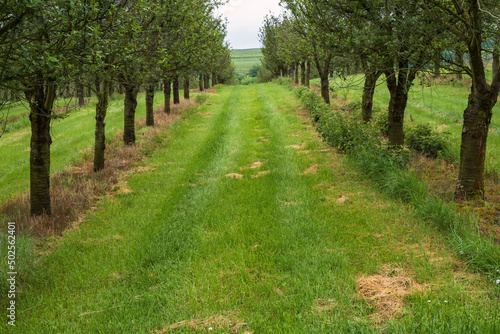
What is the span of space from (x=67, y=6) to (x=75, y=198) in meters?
5.25

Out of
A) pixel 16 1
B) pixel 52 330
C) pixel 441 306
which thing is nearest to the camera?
pixel 441 306

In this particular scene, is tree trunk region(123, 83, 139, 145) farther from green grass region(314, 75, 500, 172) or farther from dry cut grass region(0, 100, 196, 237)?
green grass region(314, 75, 500, 172)

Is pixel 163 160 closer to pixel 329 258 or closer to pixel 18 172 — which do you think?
pixel 18 172

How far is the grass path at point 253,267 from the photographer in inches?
156

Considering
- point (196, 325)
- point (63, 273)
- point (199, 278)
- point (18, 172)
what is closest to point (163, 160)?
point (18, 172)

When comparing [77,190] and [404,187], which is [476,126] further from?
[77,190]

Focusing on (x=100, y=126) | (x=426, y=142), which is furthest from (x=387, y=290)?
(x=100, y=126)

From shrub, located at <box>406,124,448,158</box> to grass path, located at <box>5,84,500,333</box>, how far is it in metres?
3.87

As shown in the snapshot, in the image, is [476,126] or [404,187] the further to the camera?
[404,187]

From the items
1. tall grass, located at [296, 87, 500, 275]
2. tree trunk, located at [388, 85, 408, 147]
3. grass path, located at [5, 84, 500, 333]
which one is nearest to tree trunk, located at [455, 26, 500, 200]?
tall grass, located at [296, 87, 500, 275]

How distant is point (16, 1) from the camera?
4.64 m

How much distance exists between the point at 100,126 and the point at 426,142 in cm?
1180

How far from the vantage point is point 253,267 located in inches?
208

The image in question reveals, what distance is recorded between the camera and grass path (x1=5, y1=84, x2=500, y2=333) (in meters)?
3.97
